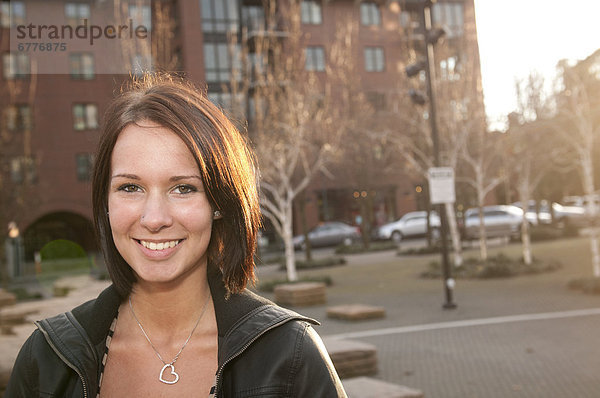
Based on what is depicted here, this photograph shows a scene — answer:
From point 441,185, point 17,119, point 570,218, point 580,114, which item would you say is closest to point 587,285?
point 441,185

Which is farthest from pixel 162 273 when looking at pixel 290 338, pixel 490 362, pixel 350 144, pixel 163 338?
pixel 350 144

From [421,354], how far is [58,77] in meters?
35.5

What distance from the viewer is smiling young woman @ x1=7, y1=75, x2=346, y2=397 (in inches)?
72.0

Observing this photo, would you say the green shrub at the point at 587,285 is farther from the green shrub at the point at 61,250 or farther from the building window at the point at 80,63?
the green shrub at the point at 61,250

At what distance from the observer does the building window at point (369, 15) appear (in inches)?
1732

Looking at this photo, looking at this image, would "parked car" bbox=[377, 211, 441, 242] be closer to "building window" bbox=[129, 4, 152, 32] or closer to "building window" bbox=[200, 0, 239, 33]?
"building window" bbox=[200, 0, 239, 33]

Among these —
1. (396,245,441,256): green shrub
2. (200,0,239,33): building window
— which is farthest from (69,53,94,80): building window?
(200,0,239,33): building window

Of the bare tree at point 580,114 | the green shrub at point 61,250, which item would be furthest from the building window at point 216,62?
the bare tree at point 580,114

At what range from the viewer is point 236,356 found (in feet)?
5.96

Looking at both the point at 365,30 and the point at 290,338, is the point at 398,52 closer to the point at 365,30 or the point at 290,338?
the point at 365,30

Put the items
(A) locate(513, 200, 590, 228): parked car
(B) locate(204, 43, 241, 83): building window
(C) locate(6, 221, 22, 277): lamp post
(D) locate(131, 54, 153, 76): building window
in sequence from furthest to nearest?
(B) locate(204, 43, 241, 83): building window, (C) locate(6, 221, 22, 277): lamp post, (A) locate(513, 200, 590, 228): parked car, (D) locate(131, 54, 153, 76): building window

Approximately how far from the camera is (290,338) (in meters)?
1.80

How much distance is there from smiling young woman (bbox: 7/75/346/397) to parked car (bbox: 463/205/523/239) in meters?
30.7

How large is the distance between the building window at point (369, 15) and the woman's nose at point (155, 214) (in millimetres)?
43903
